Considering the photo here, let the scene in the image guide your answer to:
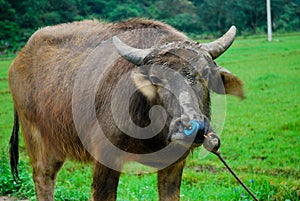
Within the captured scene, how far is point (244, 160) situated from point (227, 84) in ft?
8.15

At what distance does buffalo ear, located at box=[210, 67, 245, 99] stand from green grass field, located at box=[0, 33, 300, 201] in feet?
3.58

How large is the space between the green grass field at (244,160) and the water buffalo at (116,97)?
2.60 feet

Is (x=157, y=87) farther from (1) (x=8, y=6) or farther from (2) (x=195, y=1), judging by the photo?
(2) (x=195, y=1)

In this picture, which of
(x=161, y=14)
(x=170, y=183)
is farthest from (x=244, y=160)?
(x=161, y=14)

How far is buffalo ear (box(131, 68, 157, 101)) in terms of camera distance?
2.40 m

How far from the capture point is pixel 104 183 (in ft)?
8.86

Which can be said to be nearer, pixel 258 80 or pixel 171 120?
pixel 171 120

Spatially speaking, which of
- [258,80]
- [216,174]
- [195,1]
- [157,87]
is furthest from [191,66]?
[195,1]

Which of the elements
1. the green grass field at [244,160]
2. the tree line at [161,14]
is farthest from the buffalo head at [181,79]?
the tree line at [161,14]

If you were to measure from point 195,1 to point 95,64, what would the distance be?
7.99m

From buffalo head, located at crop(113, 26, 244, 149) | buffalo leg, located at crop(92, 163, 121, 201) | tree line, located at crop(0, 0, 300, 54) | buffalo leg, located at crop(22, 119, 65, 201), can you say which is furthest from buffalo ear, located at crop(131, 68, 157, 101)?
tree line, located at crop(0, 0, 300, 54)

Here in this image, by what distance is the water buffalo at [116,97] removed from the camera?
2336mm

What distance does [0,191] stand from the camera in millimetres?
4305

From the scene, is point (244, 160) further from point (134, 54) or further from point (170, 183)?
point (134, 54)
